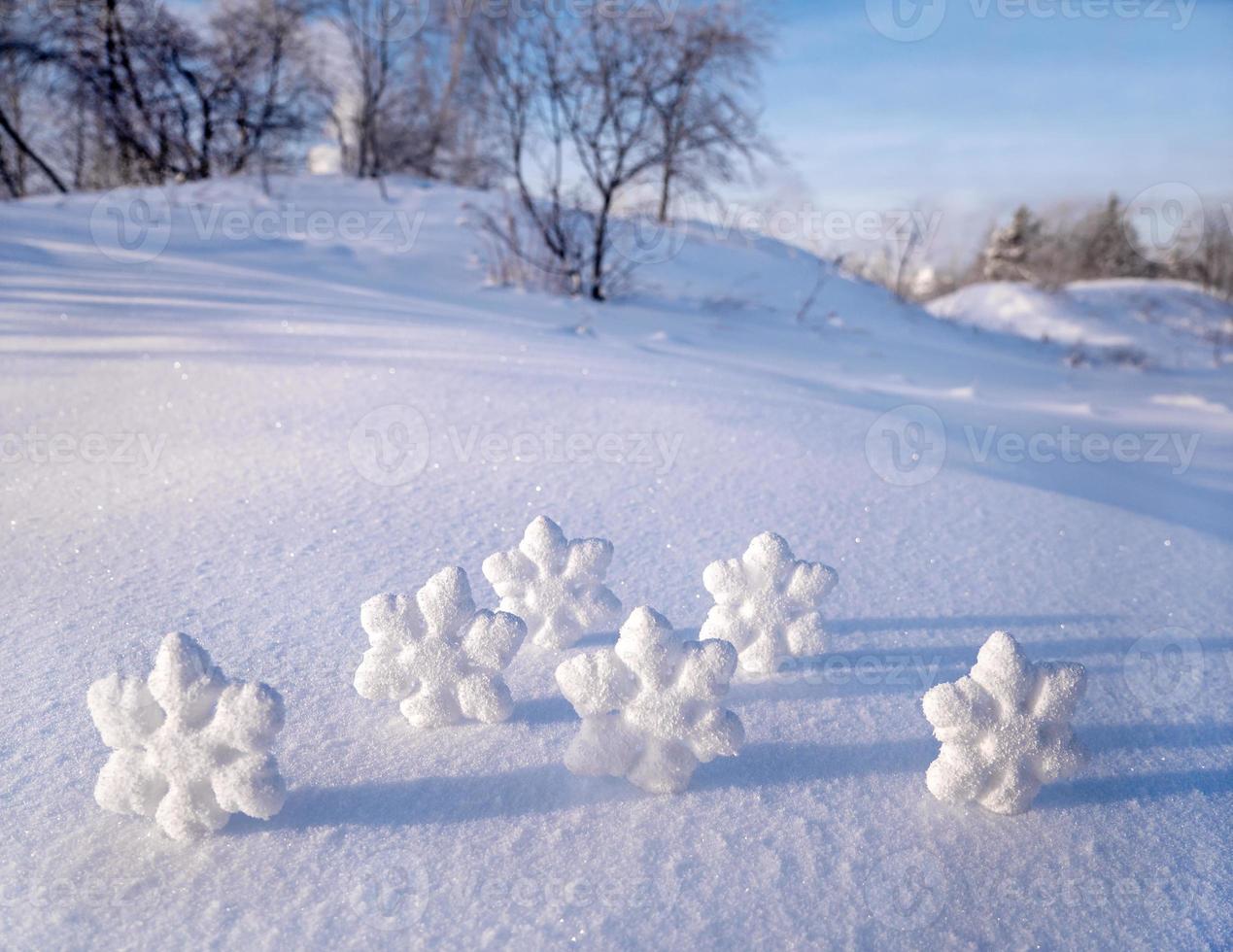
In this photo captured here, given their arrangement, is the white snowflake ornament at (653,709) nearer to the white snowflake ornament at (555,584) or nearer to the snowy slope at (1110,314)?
the white snowflake ornament at (555,584)

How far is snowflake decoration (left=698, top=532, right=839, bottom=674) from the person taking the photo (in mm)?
1413

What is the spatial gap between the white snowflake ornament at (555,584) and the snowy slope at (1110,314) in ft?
35.7

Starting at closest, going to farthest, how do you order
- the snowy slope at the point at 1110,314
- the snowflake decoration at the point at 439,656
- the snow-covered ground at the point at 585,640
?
1. the snow-covered ground at the point at 585,640
2. the snowflake decoration at the point at 439,656
3. the snowy slope at the point at 1110,314

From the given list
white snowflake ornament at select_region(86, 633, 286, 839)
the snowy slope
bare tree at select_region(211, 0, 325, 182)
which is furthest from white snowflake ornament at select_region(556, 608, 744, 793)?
the snowy slope

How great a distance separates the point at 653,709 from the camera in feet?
3.62

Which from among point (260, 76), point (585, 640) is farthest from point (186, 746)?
point (260, 76)

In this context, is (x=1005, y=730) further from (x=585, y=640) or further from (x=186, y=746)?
(x=186, y=746)

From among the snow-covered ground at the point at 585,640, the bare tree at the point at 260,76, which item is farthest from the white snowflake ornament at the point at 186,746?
the bare tree at the point at 260,76

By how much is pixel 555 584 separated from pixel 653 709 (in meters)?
0.42

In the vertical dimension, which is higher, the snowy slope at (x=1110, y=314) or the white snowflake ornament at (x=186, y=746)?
the snowy slope at (x=1110, y=314)

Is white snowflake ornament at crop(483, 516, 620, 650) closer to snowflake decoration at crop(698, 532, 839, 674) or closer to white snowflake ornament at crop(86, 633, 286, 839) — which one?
snowflake decoration at crop(698, 532, 839, 674)

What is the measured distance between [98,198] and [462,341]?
454 centimetres

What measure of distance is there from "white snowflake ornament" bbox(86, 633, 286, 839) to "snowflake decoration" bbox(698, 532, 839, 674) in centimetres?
77

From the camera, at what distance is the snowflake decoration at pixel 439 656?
1212 mm
